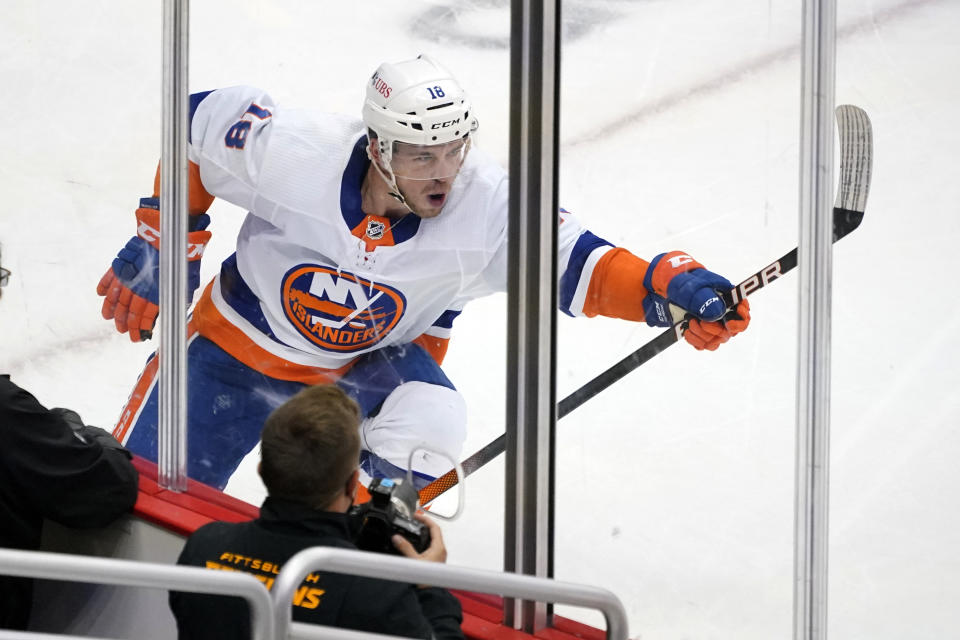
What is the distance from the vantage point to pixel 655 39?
2307mm

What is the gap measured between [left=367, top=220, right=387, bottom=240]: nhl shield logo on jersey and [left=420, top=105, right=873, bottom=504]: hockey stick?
48 centimetres

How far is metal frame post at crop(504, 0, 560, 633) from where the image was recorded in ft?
6.00

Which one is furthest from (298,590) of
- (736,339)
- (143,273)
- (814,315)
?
(143,273)

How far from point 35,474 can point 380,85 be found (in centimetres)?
97

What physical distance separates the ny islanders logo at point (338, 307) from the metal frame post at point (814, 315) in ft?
2.95

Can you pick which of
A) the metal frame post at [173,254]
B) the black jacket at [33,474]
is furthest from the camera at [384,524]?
the metal frame post at [173,254]

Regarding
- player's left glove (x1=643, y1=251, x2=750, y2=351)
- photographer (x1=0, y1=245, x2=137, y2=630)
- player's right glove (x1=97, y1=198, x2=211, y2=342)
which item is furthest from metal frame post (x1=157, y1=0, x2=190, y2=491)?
player's left glove (x1=643, y1=251, x2=750, y2=351)

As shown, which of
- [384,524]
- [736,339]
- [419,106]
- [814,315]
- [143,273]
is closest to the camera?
[384,524]

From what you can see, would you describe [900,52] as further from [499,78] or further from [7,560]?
[7,560]

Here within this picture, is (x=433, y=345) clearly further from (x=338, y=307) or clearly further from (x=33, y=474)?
(x=33, y=474)

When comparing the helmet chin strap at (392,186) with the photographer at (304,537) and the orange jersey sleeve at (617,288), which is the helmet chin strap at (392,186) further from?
the photographer at (304,537)

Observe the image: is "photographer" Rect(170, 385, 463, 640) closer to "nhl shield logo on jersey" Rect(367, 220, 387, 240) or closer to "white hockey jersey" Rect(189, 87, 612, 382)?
"white hockey jersey" Rect(189, 87, 612, 382)

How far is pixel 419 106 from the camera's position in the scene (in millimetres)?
2168

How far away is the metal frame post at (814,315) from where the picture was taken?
1.68 metres
